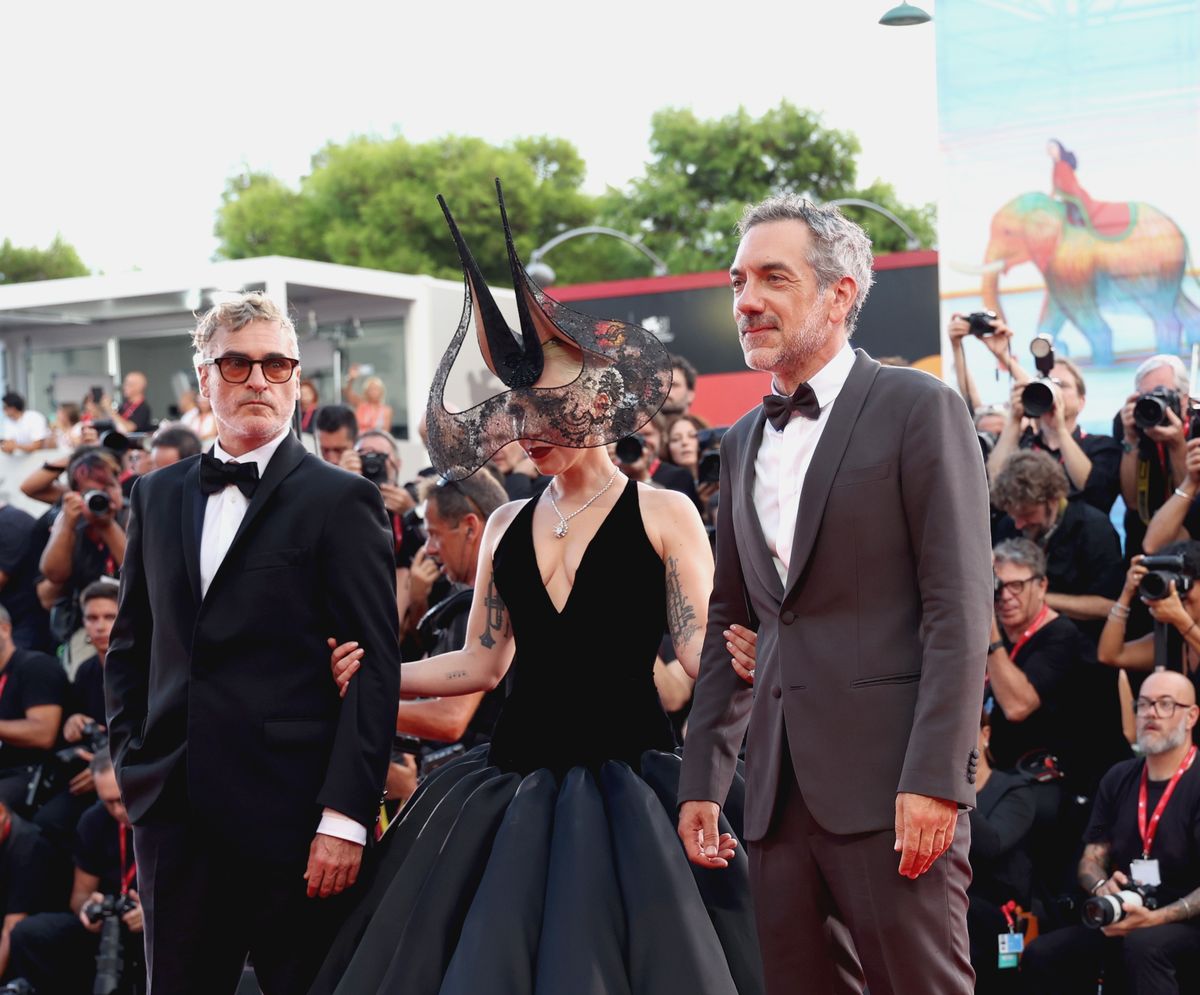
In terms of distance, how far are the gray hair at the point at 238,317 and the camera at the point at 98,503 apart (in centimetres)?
393

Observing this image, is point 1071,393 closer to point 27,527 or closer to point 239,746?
point 239,746

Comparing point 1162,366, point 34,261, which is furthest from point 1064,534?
point 34,261

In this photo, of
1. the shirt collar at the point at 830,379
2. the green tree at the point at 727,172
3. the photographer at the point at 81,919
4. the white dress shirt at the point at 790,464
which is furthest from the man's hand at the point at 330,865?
the green tree at the point at 727,172

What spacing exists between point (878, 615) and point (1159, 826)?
3.21m

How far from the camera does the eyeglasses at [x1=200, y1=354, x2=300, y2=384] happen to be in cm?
346

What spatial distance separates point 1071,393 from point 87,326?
34.3ft

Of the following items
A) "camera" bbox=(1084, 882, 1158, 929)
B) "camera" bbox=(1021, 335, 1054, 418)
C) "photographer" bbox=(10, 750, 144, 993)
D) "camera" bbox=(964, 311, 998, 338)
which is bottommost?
"photographer" bbox=(10, 750, 144, 993)

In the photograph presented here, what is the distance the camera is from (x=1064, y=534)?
6020mm

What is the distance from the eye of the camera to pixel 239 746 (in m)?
3.34

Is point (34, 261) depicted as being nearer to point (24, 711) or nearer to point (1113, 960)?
point (24, 711)

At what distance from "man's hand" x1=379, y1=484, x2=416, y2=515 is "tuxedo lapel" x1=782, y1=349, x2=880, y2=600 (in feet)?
13.4

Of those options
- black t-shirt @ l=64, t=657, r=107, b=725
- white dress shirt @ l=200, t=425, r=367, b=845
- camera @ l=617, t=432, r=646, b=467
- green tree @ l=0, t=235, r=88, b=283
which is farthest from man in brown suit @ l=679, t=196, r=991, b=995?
green tree @ l=0, t=235, r=88, b=283

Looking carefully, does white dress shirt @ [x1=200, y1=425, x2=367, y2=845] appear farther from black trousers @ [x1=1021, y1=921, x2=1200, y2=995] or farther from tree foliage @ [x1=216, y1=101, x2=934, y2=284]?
tree foliage @ [x1=216, y1=101, x2=934, y2=284]

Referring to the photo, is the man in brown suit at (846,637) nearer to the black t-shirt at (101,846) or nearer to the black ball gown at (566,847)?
the black ball gown at (566,847)
